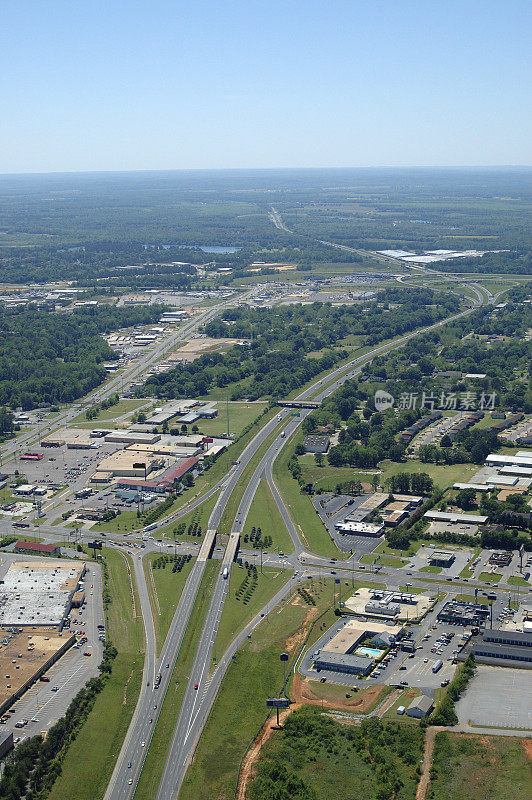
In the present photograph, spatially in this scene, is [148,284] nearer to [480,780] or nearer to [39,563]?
[39,563]

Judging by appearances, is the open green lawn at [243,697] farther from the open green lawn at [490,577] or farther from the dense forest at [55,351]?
the dense forest at [55,351]

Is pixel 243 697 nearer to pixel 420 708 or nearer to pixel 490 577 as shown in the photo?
pixel 420 708

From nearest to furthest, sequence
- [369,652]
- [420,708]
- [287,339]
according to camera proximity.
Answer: [420,708] → [369,652] → [287,339]

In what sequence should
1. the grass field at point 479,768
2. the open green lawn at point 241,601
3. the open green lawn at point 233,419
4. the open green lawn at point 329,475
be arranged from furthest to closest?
the open green lawn at point 233,419, the open green lawn at point 329,475, the open green lawn at point 241,601, the grass field at point 479,768

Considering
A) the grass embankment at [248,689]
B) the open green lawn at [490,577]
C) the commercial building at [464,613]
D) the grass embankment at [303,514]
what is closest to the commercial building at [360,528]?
the grass embankment at [303,514]

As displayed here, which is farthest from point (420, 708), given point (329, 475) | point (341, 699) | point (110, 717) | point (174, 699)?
point (329, 475)

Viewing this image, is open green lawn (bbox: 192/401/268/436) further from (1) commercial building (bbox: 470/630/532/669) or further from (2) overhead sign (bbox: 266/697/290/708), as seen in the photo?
(2) overhead sign (bbox: 266/697/290/708)

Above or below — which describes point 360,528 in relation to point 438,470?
above

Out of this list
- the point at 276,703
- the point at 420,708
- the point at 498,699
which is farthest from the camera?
the point at 276,703
